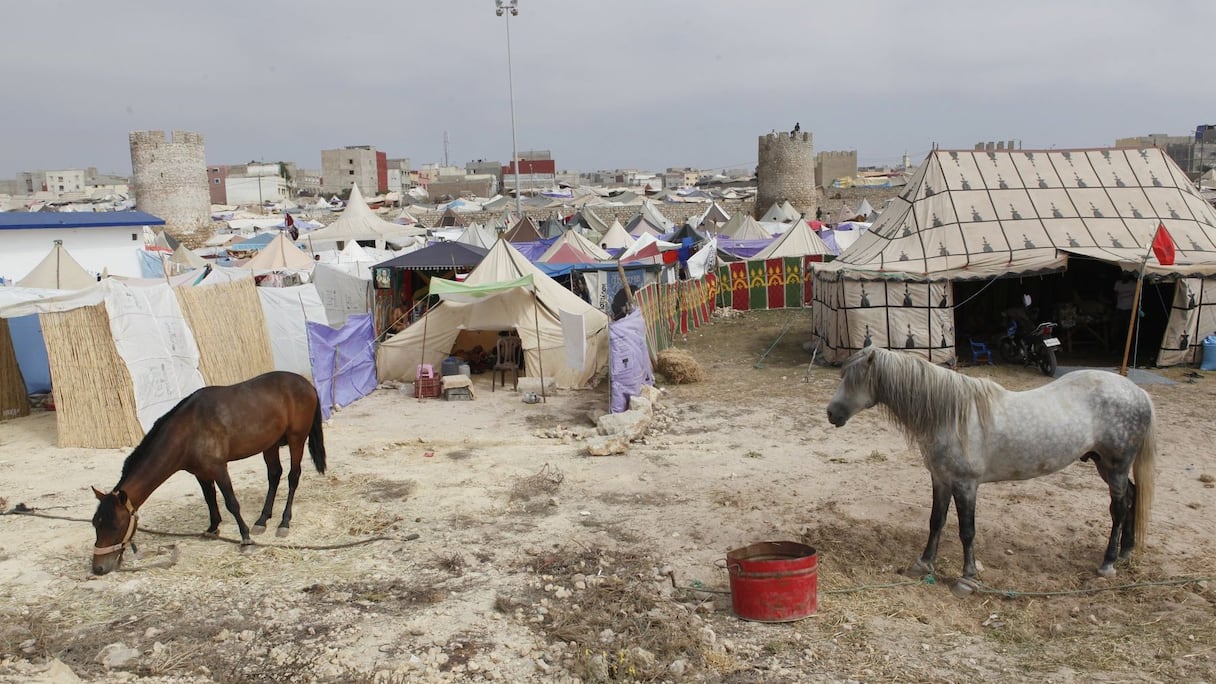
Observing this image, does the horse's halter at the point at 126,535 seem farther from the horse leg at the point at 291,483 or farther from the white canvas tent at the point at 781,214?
the white canvas tent at the point at 781,214

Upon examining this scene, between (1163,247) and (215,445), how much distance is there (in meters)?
13.4

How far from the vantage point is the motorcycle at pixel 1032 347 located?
13922 millimetres

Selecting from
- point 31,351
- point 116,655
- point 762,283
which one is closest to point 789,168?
point 762,283

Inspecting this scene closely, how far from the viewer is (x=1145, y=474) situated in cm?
644

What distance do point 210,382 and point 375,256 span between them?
43.1 ft

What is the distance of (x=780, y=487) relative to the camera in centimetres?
867

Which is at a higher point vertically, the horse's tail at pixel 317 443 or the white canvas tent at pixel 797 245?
the white canvas tent at pixel 797 245

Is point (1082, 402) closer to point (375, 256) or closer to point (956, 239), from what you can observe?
point (956, 239)

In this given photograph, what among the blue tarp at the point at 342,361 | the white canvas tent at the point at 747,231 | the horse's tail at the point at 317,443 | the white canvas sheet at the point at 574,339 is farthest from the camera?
the white canvas tent at the point at 747,231

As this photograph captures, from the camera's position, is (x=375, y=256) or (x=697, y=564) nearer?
(x=697, y=564)

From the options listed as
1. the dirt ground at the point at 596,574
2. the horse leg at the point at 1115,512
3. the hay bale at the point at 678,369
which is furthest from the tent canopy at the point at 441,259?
the horse leg at the point at 1115,512

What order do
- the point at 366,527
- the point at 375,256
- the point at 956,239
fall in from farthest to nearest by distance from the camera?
the point at 375,256, the point at 956,239, the point at 366,527

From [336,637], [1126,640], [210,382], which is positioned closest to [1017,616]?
[1126,640]

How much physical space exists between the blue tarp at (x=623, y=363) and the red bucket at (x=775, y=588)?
6320 millimetres
